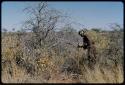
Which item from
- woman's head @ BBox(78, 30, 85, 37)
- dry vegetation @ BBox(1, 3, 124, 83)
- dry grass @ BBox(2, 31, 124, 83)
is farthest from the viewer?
woman's head @ BBox(78, 30, 85, 37)

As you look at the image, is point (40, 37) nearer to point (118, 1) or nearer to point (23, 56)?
point (23, 56)

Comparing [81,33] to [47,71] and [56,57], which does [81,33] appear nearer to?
[56,57]

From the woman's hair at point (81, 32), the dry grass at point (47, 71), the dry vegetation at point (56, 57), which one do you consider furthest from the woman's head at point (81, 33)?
the dry grass at point (47, 71)

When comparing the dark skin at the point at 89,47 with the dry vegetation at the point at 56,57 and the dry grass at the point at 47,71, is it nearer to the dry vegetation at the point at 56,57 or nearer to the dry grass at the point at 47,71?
the dry vegetation at the point at 56,57

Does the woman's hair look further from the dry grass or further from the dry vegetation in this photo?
the dry grass

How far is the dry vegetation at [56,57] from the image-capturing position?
7387 millimetres

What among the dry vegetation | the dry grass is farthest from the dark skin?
the dry grass

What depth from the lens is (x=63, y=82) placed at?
7.33m

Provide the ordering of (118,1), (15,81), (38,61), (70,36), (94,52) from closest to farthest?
(118,1)
(15,81)
(94,52)
(38,61)
(70,36)

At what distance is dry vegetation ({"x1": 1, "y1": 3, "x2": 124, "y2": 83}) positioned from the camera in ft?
24.2

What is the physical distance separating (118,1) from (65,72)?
250cm

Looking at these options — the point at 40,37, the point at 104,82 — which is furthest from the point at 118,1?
the point at 40,37

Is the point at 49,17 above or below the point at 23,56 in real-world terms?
above

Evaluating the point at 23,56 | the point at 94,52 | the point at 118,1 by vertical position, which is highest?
the point at 118,1
